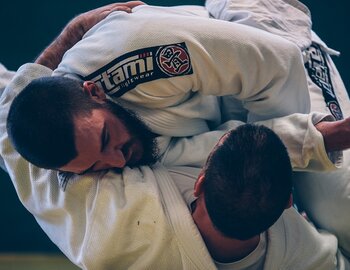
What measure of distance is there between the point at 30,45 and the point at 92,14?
70cm

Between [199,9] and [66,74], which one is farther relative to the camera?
[199,9]

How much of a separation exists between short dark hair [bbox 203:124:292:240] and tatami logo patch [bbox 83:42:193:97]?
0.20 m

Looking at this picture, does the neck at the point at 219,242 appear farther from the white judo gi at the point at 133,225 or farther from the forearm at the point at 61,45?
the forearm at the point at 61,45

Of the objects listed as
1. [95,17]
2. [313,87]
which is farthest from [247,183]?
[95,17]

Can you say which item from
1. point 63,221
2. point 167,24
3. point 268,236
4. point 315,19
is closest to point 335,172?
point 268,236

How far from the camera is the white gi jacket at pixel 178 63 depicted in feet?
3.73

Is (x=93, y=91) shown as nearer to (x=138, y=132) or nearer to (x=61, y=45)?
(x=138, y=132)

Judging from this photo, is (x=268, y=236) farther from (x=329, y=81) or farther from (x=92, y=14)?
(x=92, y=14)

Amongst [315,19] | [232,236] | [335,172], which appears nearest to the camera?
[232,236]

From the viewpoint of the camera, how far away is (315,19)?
78.0 inches

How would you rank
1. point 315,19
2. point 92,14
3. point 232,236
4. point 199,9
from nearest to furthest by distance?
point 232,236 → point 92,14 → point 199,9 → point 315,19

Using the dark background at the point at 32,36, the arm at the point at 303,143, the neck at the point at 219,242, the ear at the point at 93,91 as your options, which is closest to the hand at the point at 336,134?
the arm at the point at 303,143

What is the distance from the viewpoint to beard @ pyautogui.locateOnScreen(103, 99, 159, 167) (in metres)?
1.15

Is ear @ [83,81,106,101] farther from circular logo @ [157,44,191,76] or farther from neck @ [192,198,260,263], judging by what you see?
neck @ [192,198,260,263]
